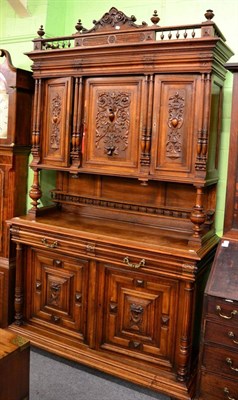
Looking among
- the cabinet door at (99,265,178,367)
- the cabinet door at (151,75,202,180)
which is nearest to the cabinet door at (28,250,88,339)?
the cabinet door at (99,265,178,367)

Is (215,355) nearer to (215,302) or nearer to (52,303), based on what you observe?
(215,302)

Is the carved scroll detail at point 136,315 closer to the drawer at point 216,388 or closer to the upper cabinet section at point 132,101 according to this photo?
the drawer at point 216,388

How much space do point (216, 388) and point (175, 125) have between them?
1.63 meters

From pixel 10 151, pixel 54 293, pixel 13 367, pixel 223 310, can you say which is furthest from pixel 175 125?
pixel 13 367

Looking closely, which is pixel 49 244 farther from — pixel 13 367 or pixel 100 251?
pixel 13 367

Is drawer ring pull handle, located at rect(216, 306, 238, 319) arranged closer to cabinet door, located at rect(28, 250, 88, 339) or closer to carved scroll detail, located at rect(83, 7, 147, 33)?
cabinet door, located at rect(28, 250, 88, 339)

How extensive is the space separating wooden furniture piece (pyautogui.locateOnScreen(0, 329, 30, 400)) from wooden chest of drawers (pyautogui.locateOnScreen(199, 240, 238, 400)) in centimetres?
102

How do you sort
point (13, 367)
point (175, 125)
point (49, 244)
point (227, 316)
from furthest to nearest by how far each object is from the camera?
1. point (49, 244)
2. point (175, 125)
3. point (227, 316)
4. point (13, 367)

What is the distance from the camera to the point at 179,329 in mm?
2559

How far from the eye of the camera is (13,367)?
1966mm

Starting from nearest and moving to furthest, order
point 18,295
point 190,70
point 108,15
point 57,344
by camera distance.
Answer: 1. point 190,70
2. point 108,15
3. point 57,344
4. point 18,295

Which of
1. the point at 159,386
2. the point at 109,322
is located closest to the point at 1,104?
the point at 109,322

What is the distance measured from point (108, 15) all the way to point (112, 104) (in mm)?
623

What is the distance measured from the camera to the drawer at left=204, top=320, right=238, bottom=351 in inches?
87.0
